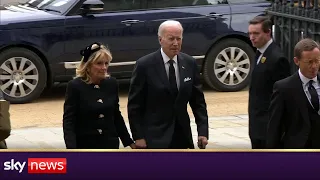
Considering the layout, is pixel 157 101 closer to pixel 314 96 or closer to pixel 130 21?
pixel 314 96

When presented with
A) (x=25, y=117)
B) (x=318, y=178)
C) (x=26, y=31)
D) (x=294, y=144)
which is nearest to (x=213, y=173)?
(x=318, y=178)

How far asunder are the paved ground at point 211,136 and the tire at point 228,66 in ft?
7.22

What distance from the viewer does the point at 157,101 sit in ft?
23.0

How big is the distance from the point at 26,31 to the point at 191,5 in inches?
106

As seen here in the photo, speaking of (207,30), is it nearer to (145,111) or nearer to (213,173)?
(145,111)

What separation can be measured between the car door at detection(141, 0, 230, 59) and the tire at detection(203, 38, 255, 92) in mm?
181

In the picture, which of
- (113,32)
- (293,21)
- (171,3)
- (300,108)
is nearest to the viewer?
(300,108)

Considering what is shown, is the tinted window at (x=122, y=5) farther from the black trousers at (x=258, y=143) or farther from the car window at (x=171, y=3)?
the black trousers at (x=258, y=143)

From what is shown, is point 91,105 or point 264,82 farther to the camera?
point 264,82

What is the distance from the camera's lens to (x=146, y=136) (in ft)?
23.3

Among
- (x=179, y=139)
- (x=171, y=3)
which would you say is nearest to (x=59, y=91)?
(x=171, y=3)

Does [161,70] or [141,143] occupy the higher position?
[161,70]

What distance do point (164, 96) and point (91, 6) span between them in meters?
6.79

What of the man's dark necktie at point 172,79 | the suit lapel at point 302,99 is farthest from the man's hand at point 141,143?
the suit lapel at point 302,99
